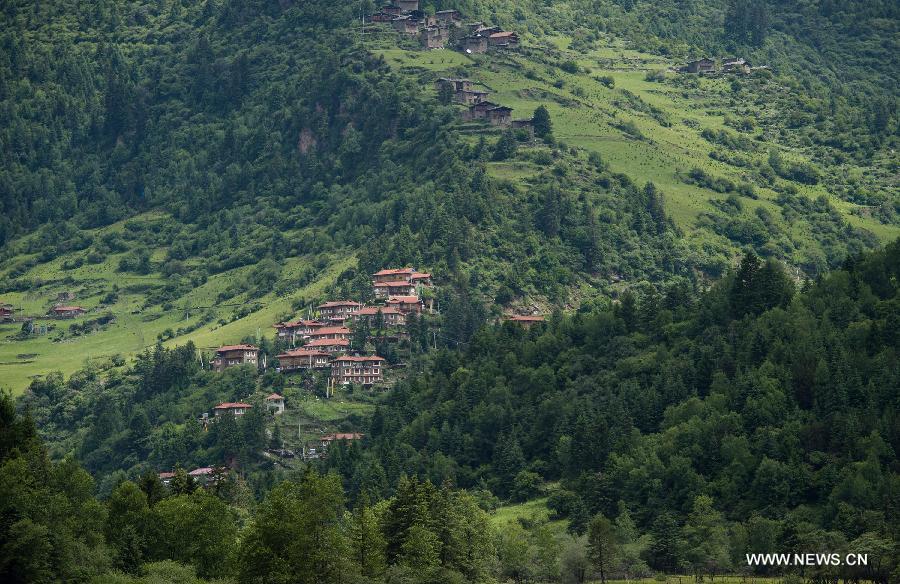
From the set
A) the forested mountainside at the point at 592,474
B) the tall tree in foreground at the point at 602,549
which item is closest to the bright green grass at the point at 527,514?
the forested mountainside at the point at 592,474

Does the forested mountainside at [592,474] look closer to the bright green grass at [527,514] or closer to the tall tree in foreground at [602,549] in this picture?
the tall tree in foreground at [602,549]

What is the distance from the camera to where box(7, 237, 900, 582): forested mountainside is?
123 m

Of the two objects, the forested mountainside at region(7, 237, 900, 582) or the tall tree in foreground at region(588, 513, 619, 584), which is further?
the tall tree in foreground at region(588, 513, 619, 584)

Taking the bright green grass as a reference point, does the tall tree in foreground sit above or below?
A: above

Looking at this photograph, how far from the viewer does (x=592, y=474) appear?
16788 cm

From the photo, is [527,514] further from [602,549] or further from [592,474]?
[602,549]

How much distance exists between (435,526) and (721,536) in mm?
24516

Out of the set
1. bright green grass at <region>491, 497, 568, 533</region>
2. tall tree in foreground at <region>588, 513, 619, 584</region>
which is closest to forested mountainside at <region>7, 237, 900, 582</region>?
tall tree in foreground at <region>588, 513, 619, 584</region>

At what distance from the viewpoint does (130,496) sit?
132 m

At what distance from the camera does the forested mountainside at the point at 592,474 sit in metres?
123

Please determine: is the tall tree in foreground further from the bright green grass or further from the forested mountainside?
the bright green grass

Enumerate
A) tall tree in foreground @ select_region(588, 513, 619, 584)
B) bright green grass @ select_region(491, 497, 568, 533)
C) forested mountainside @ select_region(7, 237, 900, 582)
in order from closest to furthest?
forested mountainside @ select_region(7, 237, 900, 582)
tall tree in foreground @ select_region(588, 513, 619, 584)
bright green grass @ select_region(491, 497, 568, 533)

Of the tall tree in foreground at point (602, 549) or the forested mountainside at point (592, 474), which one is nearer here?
the forested mountainside at point (592, 474)

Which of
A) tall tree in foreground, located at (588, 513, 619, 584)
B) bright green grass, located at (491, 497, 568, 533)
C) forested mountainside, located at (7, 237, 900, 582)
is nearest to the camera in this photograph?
forested mountainside, located at (7, 237, 900, 582)
